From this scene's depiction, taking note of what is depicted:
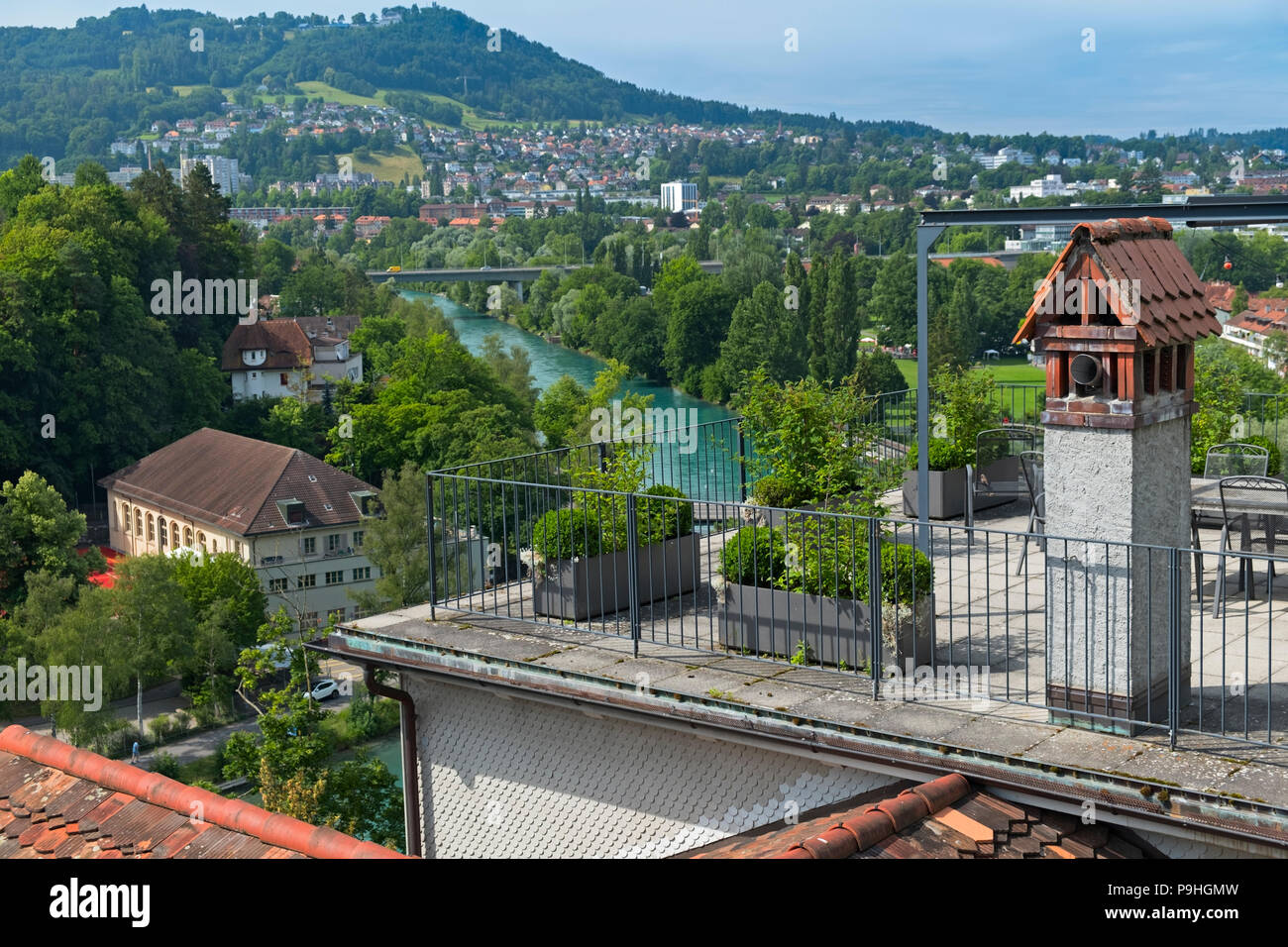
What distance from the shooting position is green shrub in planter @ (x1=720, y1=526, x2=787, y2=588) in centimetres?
768

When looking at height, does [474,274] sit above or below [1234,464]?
above

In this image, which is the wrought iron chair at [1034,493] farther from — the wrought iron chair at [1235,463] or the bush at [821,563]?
the bush at [821,563]

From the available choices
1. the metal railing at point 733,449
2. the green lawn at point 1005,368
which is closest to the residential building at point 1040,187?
the green lawn at point 1005,368

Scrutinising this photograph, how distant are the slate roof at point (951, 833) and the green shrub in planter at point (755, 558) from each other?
6.16ft

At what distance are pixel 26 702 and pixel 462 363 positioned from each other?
32.1 m

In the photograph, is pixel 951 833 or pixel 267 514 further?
pixel 267 514

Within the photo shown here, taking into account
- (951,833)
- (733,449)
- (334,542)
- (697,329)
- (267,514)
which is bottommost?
(334,542)

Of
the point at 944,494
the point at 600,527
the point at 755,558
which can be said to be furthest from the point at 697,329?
the point at 755,558

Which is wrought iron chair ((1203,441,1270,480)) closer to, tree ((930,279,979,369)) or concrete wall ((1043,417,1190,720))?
concrete wall ((1043,417,1190,720))

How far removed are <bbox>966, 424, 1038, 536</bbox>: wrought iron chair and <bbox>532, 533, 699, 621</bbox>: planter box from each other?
126 inches

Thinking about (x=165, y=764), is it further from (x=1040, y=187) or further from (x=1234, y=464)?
(x=1040, y=187)

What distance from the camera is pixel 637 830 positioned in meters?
7.42

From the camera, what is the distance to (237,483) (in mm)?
60875

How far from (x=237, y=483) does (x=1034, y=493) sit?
55375mm
